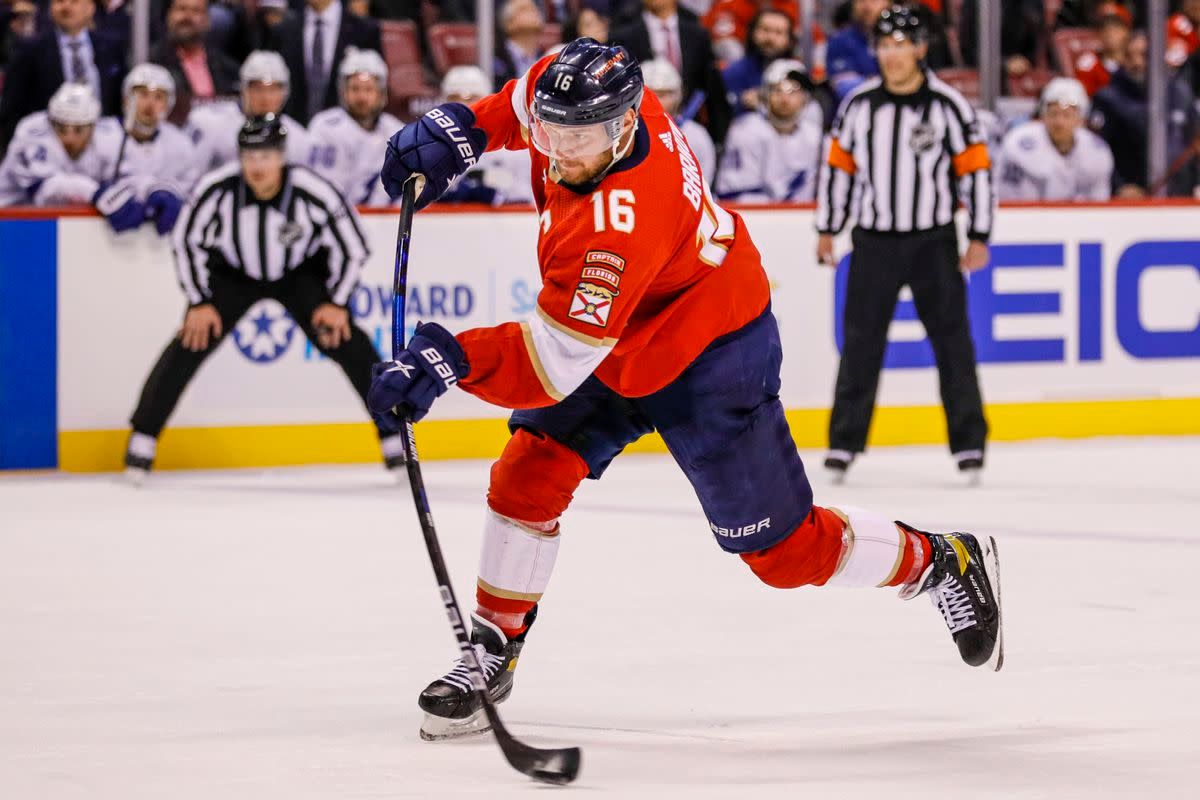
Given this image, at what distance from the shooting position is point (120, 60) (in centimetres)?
848

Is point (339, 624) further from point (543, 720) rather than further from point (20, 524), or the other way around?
point (20, 524)

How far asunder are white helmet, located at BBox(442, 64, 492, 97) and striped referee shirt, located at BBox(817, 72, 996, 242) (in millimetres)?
1738

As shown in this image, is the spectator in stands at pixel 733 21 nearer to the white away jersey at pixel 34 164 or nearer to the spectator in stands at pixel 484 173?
the spectator in stands at pixel 484 173

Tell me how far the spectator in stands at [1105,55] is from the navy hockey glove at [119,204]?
5.31 meters

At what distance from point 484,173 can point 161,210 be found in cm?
130

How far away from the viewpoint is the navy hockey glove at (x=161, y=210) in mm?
7359

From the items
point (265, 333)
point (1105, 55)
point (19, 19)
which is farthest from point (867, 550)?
point (1105, 55)

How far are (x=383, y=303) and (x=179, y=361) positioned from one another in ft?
2.88

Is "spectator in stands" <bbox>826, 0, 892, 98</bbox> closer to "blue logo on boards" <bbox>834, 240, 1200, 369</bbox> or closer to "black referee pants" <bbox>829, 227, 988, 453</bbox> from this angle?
"blue logo on boards" <bbox>834, 240, 1200, 369</bbox>

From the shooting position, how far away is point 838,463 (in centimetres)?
725

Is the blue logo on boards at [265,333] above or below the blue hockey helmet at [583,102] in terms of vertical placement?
below

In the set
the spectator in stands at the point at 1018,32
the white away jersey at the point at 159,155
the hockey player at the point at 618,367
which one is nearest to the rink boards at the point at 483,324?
the white away jersey at the point at 159,155

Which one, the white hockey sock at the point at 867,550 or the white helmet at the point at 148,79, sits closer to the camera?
the white hockey sock at the point at 867,550

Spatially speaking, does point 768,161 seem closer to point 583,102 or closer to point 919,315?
point 919,315
